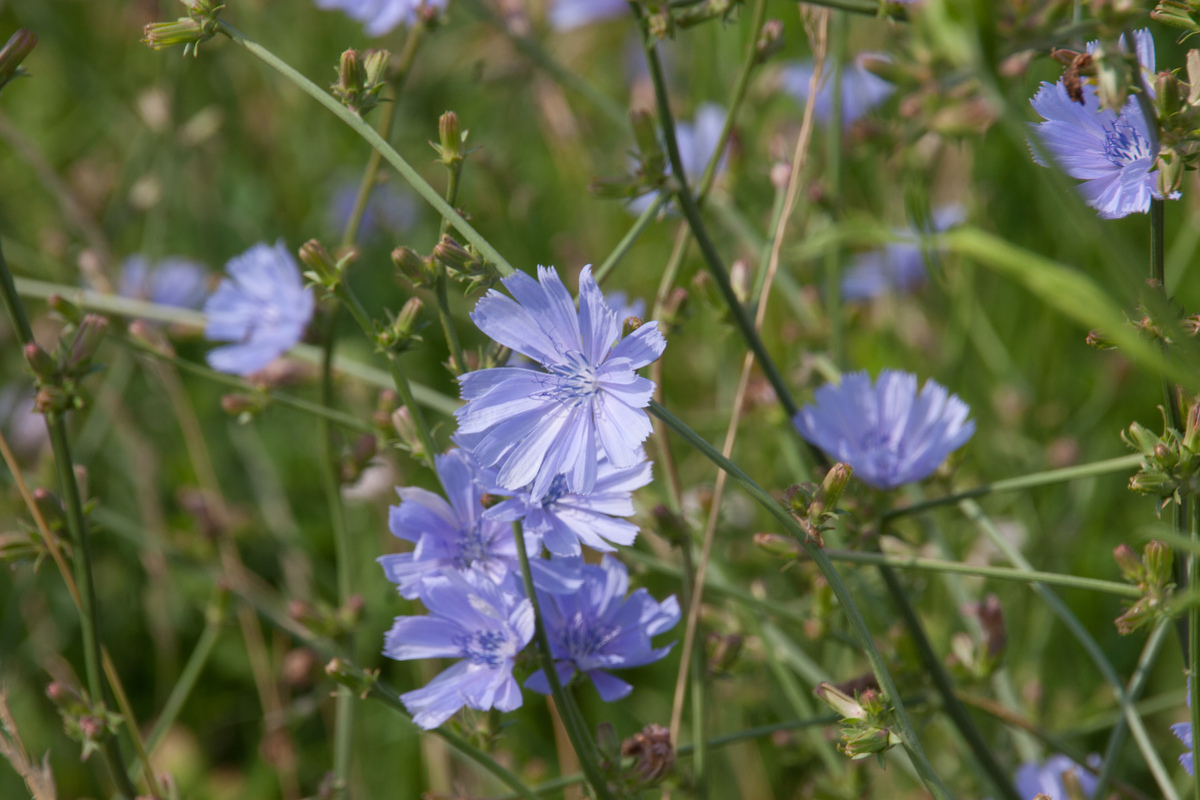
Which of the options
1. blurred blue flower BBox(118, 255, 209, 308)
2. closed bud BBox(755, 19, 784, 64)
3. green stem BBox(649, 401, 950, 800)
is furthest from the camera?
blurred blue flower BBox(118, 255, 209, 308)

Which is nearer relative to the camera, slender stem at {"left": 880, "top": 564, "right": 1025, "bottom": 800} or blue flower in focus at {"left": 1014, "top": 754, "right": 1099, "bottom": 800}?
slender stem at {"left": 880, "top": 564, "right": 1025, "bottom": 800}

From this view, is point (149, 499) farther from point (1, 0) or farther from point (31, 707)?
point (1, 0)

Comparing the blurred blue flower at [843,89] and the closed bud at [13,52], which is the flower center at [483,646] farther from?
the blurred blue flower at [843,89]

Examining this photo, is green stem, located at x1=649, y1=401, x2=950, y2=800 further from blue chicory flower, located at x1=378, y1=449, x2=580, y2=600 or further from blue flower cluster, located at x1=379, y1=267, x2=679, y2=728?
blue chicory flower, located at x1=378, y1=449, x2=580, y2=600

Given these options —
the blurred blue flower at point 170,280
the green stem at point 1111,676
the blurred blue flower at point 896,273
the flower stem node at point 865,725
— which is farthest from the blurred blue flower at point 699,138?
the flower stem node at point 865,725

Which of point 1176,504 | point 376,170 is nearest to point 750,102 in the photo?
point 376,170

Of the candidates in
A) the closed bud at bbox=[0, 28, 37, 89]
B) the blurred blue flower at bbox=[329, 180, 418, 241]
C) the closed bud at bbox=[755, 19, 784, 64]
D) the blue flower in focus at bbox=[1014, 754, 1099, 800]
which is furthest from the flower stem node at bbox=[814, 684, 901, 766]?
the blurred blue flower at bbox=[329, 180, 418, 241]
